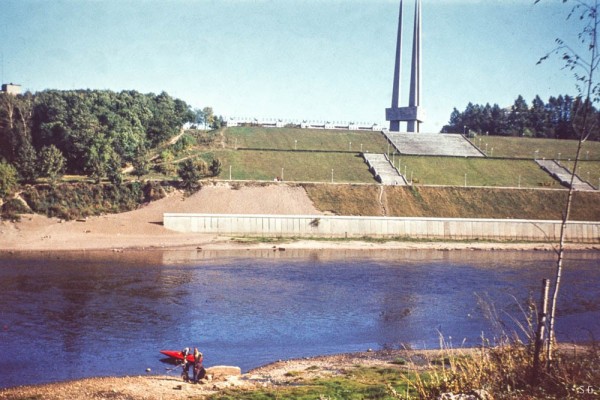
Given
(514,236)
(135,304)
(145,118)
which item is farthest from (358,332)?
(145,118)

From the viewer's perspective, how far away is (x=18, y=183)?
7419 cm

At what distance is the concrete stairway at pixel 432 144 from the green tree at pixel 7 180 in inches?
2746

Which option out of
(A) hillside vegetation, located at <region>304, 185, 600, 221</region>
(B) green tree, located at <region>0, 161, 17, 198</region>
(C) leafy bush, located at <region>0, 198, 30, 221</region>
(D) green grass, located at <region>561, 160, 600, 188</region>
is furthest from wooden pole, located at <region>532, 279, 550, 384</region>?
(D) green grass, located at <region>561, 160, 600, 188</region>

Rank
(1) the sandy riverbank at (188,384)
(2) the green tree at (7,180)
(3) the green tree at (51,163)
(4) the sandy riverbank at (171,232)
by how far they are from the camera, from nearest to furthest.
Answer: (1) the sandy riverbank at (188,384) < (4) the sandy riverbank at (171,232) < (2) the green tree at (7,180) < (3) the green tree at (51,163)

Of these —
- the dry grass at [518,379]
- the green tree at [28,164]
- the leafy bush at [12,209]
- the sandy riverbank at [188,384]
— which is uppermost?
the green tree at [28,164]

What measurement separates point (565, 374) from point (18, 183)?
75.8m

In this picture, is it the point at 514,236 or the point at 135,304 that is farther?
the point at 514,236

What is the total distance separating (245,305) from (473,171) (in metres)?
72.3

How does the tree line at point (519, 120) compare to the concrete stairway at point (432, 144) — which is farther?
the tree line at point (519, 120)

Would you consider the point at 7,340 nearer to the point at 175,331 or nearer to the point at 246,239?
the point at 175,331

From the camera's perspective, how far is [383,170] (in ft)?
321

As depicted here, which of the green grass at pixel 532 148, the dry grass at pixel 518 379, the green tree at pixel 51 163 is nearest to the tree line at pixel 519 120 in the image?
the green grass at pixel 532 148

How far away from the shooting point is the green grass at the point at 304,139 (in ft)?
364

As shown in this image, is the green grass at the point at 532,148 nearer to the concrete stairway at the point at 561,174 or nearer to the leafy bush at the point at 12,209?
the concrete stairway at the point at 561,174
